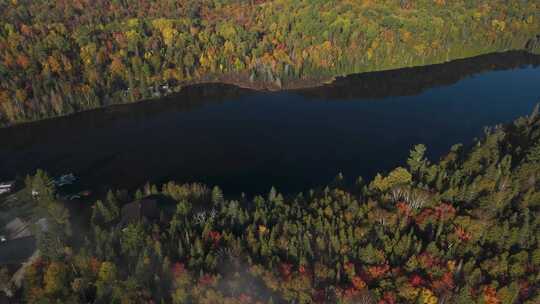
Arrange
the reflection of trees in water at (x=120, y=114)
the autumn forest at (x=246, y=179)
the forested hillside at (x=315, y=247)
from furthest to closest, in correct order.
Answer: the reflection of trees in water at (x=120, y=114)
the autumn forest at (x=246, y=179)
the forested hillside at (x=315, y=247)

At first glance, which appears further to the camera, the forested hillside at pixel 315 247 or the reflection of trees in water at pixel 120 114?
the reflection of trees in water at pixel 120 114

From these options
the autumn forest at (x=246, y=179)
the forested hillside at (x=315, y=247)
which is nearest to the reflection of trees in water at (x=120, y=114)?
the autumn forest at (x=246, y=179)

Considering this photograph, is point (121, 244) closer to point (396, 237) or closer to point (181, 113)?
point (396, 237)

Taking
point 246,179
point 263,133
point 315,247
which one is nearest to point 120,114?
point 263,133

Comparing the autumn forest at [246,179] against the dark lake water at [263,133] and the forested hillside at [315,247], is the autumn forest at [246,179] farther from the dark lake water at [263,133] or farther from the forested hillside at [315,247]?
the dark lake water at [263,133]

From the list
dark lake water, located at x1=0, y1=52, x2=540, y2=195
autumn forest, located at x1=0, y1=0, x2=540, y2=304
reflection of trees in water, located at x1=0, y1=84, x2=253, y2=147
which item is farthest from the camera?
reflection of trees in water, located at x1=0, y1=84, x2=253, y2=147

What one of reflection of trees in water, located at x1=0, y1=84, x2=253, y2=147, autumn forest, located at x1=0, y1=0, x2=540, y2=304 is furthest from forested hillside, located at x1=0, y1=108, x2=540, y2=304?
reflection of trees in water, located at x1=0, y1=84, x2=253, y2=147

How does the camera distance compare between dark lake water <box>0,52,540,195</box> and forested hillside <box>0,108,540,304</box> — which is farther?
dark lake water <box>0,52,540,195</box>

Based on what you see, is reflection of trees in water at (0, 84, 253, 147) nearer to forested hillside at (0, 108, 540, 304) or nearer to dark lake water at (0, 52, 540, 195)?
dark lake water at (0, 52, 540, 195)
